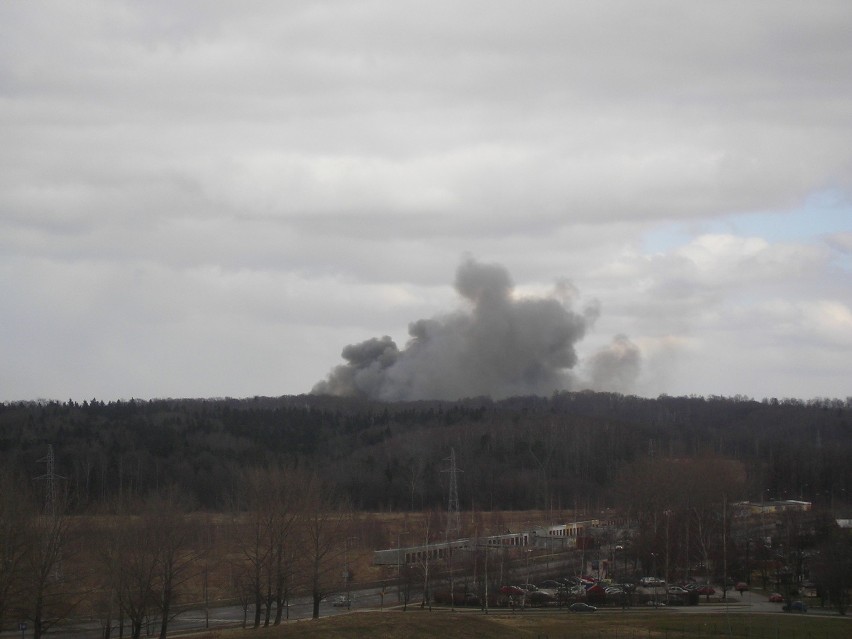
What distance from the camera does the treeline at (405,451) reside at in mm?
87562

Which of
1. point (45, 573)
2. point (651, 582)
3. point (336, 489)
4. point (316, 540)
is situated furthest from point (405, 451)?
point (45, 573)

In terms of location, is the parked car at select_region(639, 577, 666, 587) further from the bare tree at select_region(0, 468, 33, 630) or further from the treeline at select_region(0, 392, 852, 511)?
the bare tree at select_region(0, 468, 33, 630)

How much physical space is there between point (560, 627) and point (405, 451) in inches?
2419

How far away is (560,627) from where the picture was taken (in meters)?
Result: 40.4

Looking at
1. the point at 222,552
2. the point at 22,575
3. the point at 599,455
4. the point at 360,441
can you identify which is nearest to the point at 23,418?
the point at 360,441

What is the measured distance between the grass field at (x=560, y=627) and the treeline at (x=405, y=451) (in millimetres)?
30433

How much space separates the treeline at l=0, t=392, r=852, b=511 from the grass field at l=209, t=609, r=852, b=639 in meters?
30.4

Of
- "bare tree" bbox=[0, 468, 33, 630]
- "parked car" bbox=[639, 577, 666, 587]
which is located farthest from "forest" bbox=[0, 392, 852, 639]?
"parked car" bbox=[639, 577, 666, 587]

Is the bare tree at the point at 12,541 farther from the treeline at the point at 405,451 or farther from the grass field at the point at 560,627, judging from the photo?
the treeline at the point at 405,451

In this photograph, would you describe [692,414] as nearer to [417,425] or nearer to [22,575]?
[417,425]

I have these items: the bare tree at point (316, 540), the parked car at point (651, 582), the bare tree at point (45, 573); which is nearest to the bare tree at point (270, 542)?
the bare tree at point (316, 540)

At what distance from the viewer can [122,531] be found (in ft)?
133

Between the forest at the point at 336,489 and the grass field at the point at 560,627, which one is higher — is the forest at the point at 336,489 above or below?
A: above

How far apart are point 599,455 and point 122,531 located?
232ft
